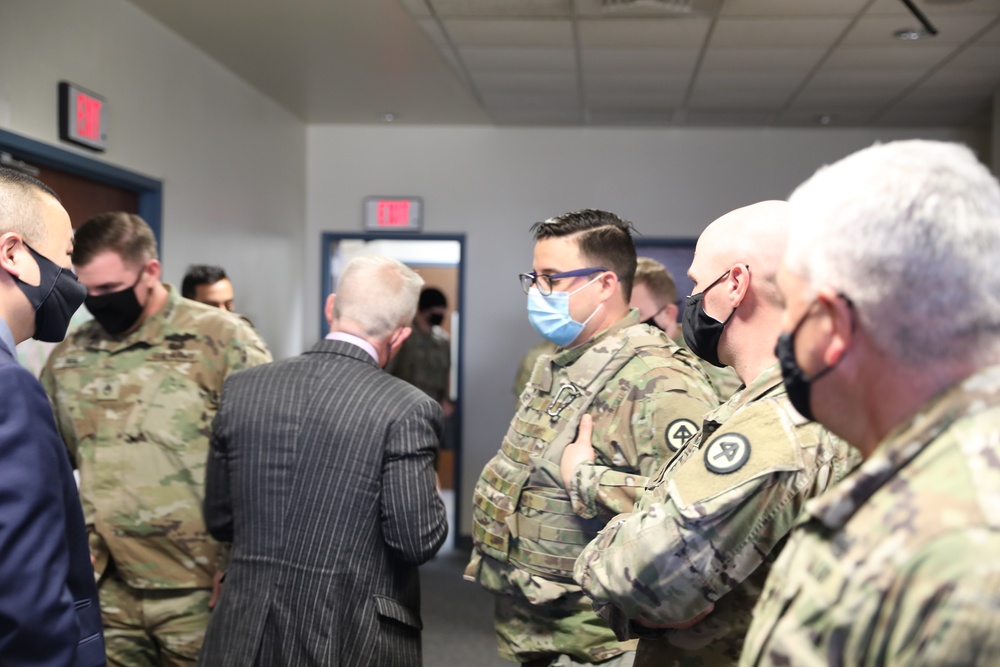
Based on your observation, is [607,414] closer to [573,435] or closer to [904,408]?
[573,435]

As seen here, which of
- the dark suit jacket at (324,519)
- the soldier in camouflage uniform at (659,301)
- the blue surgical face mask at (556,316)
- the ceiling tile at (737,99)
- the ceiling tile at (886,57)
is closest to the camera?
the dark suit jacket at (324,519)

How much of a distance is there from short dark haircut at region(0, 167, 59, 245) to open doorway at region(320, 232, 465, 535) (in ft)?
12.0

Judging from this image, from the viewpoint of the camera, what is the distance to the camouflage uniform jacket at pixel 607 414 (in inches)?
69.3

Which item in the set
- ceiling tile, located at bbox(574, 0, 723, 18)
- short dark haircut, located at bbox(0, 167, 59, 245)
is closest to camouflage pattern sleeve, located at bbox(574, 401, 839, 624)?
short dark haircut, located at bbox(0, 167, 59, 245)

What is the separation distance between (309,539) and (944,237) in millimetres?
1465

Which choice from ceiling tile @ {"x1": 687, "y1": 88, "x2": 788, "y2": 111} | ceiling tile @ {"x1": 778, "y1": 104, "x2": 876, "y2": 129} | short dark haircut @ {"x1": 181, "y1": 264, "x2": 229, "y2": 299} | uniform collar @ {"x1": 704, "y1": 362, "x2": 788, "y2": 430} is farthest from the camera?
ceiling tile @ {"x1": 778, "y1": 104, "x2": 876, "y2": 129}

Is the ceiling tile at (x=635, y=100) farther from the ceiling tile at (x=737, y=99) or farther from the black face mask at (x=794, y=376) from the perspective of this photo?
the black face mask at (x=794, y=376)

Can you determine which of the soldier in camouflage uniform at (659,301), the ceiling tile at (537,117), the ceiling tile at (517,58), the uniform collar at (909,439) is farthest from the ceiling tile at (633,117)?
the uniform collar at (909,439)

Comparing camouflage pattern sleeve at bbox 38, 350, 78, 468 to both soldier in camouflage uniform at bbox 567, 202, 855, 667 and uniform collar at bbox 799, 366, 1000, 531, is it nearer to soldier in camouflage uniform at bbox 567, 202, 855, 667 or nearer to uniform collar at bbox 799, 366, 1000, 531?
soldier in camouflage uniform at bbox 567, 202, 855, 667

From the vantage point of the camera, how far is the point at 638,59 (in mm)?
4148

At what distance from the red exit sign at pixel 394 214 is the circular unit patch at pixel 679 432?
4312 mm

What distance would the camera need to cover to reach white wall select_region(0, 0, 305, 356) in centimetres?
298

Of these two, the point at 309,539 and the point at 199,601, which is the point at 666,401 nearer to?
the point at 309,539

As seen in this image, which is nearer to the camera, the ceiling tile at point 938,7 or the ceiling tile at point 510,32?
the ceiling tile at point 938,7
